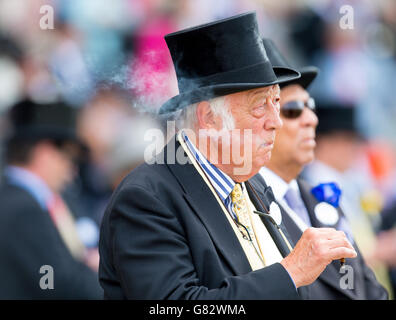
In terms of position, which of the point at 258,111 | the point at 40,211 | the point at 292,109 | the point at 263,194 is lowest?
the point at 40,211

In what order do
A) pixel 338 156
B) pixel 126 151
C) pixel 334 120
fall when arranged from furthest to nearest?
pixel 334 120 < pixel 338 156 < pixel 126 151

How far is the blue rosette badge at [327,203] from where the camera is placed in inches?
137

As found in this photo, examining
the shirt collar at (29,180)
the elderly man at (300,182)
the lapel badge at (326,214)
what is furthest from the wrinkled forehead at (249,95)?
the shirt collar at (29,180)

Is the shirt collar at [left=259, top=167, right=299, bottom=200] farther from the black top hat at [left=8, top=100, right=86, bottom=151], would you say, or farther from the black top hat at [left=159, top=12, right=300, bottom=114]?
the black top hat at [left=8, top=100, right=86, bottom=151]

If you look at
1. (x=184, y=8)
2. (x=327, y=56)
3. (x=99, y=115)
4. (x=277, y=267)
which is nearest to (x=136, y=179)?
(x=277, y=267)

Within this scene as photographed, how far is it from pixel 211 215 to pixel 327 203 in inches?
51.4

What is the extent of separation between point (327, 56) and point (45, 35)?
10.7 feet

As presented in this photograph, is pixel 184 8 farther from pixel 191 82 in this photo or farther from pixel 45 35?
pixel 191 82

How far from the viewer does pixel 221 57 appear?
250cm

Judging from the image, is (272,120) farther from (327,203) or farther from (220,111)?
(327,203)

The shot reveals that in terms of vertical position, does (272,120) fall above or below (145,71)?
below

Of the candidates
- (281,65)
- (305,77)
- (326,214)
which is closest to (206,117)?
(281,65)

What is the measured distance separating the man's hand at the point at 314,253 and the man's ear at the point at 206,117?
23.7 inches

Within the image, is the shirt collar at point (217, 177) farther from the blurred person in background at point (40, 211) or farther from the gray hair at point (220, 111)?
the blurred person in background at point (40, 211)
